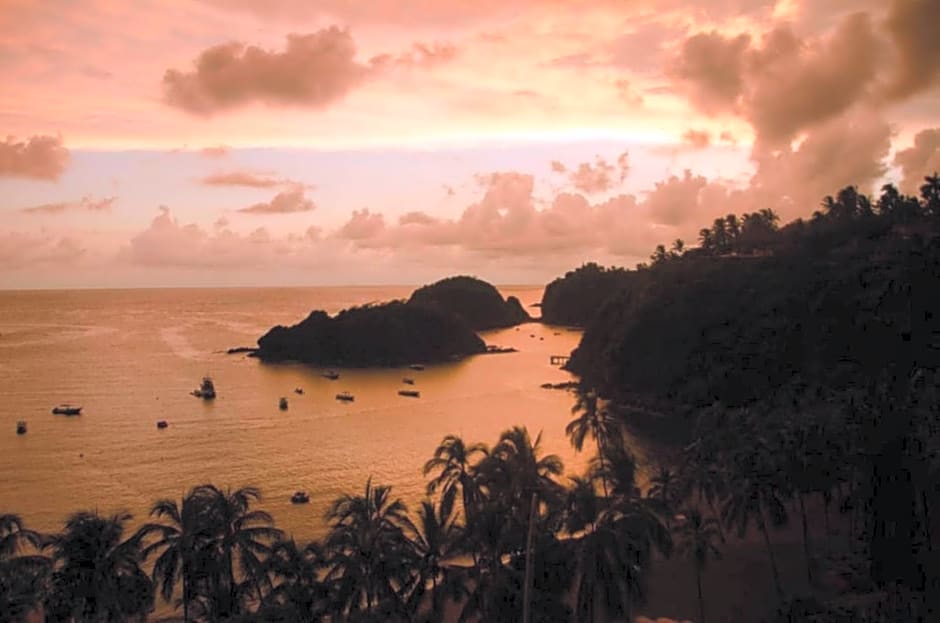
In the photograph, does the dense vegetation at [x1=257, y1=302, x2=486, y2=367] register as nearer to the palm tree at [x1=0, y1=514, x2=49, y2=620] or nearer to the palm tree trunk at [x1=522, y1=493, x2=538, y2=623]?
the palm tree at [x1=0, y1=514, x2=49, y2=620]

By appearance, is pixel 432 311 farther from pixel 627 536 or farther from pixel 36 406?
pixel 627 536

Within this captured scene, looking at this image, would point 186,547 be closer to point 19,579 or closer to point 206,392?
point 19,579

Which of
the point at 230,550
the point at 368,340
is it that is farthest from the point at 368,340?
the point at 230,550

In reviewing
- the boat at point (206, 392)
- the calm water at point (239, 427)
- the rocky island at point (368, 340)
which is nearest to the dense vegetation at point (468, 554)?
the calm water at point (239, 427)

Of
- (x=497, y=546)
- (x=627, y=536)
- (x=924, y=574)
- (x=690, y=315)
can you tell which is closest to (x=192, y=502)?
(x=497, y=546)

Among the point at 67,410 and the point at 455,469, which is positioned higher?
the point at 455,469

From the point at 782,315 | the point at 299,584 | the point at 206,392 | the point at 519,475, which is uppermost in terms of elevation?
the point at 782,315
